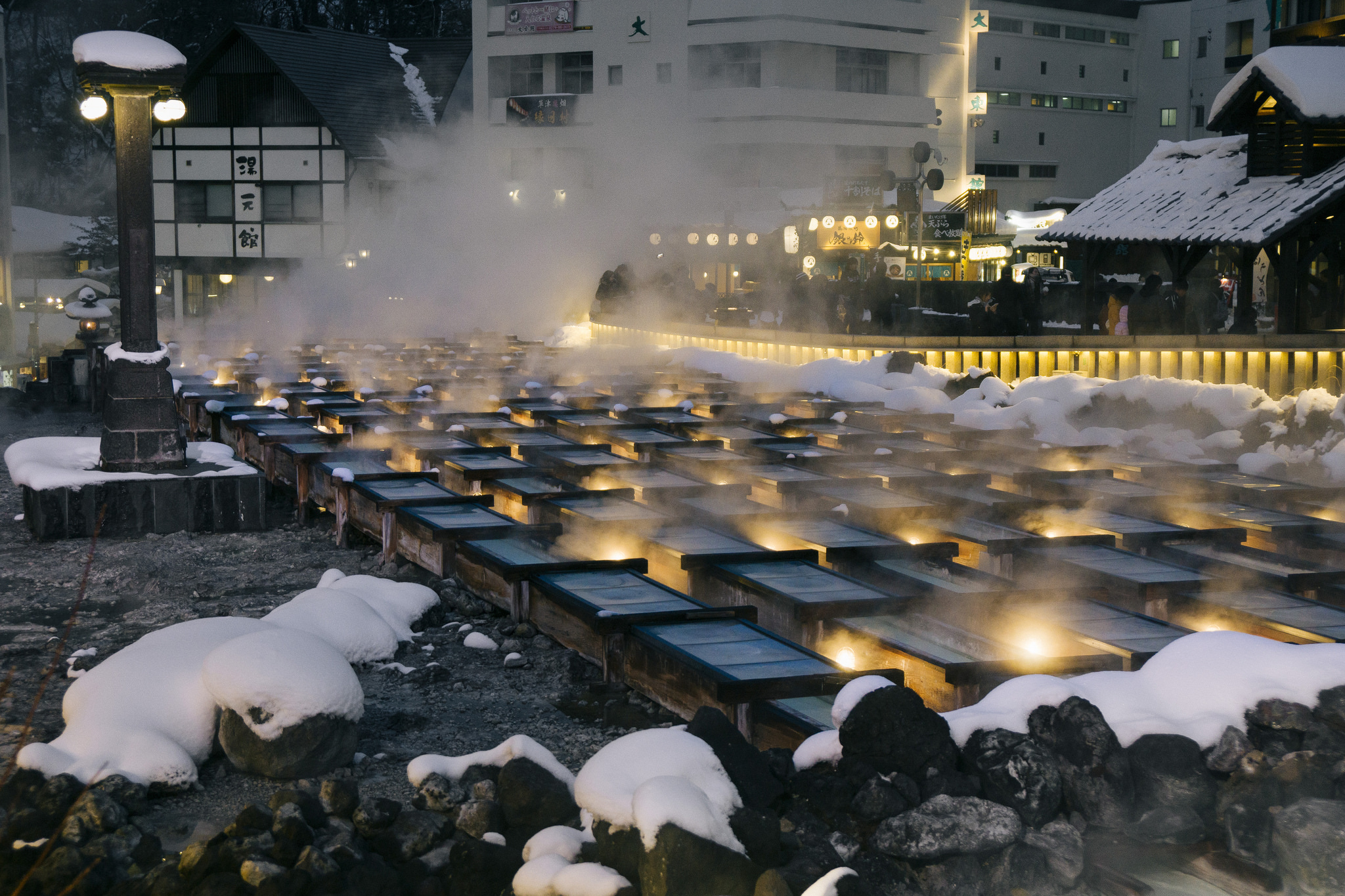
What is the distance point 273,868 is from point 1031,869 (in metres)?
2.51

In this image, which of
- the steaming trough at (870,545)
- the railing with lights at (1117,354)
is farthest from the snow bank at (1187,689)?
the railing with lights at (1117,354)

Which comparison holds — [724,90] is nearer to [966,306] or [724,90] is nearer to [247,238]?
[247,238]

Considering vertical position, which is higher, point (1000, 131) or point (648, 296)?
point (1000, 131)

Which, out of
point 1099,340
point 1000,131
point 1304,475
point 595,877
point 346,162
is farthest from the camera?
point 1000,131

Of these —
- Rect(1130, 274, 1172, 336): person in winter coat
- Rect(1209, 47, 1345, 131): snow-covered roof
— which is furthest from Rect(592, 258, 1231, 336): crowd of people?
Rect(1209, 47, 1345, 131): snow-covered roof

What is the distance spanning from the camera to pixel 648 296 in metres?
29.8

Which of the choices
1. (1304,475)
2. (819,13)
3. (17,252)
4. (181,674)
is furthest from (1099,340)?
(17,252)

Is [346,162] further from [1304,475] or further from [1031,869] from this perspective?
[1031,869]

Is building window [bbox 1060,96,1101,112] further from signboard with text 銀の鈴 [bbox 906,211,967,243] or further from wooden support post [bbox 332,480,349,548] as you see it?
wooden support post [bbox 332,480,349,548]

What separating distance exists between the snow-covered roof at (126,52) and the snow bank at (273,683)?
5.76 metres

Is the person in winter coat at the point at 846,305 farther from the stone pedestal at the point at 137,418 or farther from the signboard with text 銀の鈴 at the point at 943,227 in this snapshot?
the stone pedestal at the point at 137,418

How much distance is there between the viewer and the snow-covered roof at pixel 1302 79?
16.4 meters

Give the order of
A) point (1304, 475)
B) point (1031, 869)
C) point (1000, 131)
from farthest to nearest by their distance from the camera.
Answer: point (1000, 131), point (1304, 475), point (1031, 869)

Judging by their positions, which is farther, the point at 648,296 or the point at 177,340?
the point at 648,296
